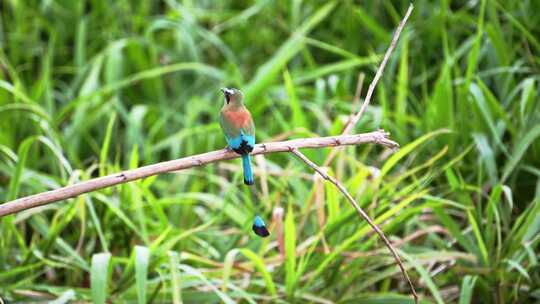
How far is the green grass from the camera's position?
8.57 ft

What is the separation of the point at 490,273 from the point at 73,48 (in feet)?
8.86

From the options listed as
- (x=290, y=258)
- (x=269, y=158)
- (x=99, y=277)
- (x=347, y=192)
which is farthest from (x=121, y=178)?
(x=269, y=158)

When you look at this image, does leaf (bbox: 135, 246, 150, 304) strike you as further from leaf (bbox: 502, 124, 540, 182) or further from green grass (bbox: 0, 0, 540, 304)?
leaf (bbox: 502, 124, 540, 182)

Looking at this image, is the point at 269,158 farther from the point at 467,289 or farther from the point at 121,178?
the point at 121,178

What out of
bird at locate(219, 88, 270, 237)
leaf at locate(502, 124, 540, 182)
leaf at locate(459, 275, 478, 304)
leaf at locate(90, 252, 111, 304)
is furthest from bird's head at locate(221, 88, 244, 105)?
leaf at locate(502, 124, 540, 182)

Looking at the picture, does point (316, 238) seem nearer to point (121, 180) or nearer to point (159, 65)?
point (121, 180)

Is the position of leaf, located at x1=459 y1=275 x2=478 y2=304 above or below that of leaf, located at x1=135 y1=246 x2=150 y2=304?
below

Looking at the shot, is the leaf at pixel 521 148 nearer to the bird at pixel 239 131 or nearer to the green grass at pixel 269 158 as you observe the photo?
the green grass at pixel 269 158

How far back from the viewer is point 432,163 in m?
2.95

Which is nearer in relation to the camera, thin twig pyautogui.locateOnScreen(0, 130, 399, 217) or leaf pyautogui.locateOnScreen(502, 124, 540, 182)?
thin twig pyautogui.locateOnScreen(0, 130, 399, 217)

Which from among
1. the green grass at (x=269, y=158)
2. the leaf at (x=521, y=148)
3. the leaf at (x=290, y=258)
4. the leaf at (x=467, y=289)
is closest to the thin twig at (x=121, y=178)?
the green grass at (x=269, y=158)

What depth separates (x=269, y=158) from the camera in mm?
3506

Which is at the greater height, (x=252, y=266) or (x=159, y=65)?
(x=159, y=65)

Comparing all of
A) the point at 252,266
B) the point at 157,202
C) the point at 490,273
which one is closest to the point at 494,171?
the point at 490,273
